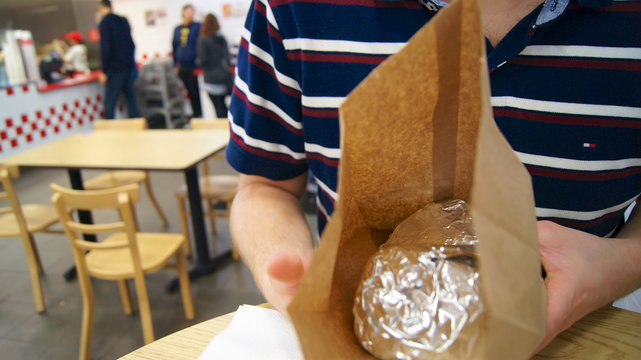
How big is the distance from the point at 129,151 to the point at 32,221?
681 millimetres

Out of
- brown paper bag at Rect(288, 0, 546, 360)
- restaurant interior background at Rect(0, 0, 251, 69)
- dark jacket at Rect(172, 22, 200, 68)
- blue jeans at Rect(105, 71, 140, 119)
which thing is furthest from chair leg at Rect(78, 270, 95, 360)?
restaurant interior background at Rect(0, 0, 251, 69)

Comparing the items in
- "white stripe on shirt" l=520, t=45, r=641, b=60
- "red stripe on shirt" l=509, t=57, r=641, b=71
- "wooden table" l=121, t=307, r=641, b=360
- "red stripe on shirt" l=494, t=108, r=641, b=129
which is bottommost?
"wooden table" l=121, t=307, r=641, b=360

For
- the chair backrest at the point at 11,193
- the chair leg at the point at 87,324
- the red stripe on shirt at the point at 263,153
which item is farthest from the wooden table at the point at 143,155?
the red stripe on shirt at the point at 263,153

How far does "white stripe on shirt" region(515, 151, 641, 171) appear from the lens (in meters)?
0.66

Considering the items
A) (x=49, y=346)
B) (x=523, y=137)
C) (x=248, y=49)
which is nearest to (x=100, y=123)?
(x=49, y=346)

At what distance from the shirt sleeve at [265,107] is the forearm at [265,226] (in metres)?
0.05

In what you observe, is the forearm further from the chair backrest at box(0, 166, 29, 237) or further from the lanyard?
the chair backrest at box(0, 166, 29, 237)

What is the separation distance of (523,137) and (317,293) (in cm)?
48

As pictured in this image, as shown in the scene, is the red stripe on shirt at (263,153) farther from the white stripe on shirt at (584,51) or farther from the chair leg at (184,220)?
the chair leg at (184,220)

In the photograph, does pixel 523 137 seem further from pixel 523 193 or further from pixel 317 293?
pixel 317 293

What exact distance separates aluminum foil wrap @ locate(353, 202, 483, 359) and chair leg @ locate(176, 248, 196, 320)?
1.88 metres

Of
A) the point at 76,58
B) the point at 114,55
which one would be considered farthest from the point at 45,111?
the point at 76,58

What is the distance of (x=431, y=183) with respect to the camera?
458 millimetres

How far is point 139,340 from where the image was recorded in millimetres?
2076
